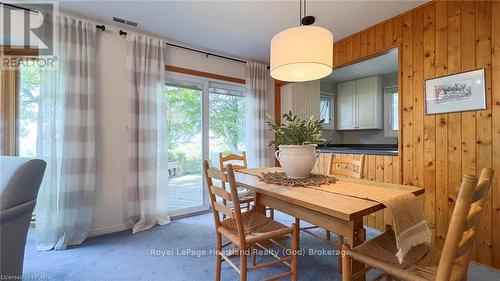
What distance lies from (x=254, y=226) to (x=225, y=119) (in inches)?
89.2

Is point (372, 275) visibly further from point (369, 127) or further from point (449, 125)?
point (369, 127)

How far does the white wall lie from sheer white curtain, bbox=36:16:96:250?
13cm

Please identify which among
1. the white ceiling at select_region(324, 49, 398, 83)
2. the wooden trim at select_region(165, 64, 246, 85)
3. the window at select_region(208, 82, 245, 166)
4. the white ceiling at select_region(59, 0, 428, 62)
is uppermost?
the white ceiling at select_region(59, 0, 428, 62)

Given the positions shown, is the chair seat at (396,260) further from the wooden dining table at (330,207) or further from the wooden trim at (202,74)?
the wooden trim at (202,74)

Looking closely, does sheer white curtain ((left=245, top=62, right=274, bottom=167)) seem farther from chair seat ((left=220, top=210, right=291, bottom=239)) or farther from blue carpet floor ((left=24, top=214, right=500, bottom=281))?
chair seat ((left=220, top=210, right=291, bottom=239))

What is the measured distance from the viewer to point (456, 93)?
197 cm

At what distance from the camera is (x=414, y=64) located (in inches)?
89.0

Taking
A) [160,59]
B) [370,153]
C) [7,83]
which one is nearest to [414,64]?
[370,153]

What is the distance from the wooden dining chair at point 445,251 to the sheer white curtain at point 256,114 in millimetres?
2408

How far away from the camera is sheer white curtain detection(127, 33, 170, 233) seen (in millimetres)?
2611

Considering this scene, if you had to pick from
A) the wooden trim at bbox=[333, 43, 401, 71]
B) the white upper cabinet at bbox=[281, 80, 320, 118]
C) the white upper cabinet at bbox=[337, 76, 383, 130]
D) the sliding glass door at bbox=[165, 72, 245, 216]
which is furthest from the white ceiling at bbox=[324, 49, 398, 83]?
the sliding glass door at bbox=[165, 72, 245, 216]

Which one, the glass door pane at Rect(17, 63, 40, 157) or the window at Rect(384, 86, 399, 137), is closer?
the glass door pane at Rect(17, 63, 40, 157)

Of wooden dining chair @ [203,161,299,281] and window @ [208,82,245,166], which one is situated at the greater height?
window @ [208,82,245,166]

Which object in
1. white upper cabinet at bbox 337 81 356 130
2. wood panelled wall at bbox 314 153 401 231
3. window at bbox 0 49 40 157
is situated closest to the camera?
window at bbox 0 49 40 157
